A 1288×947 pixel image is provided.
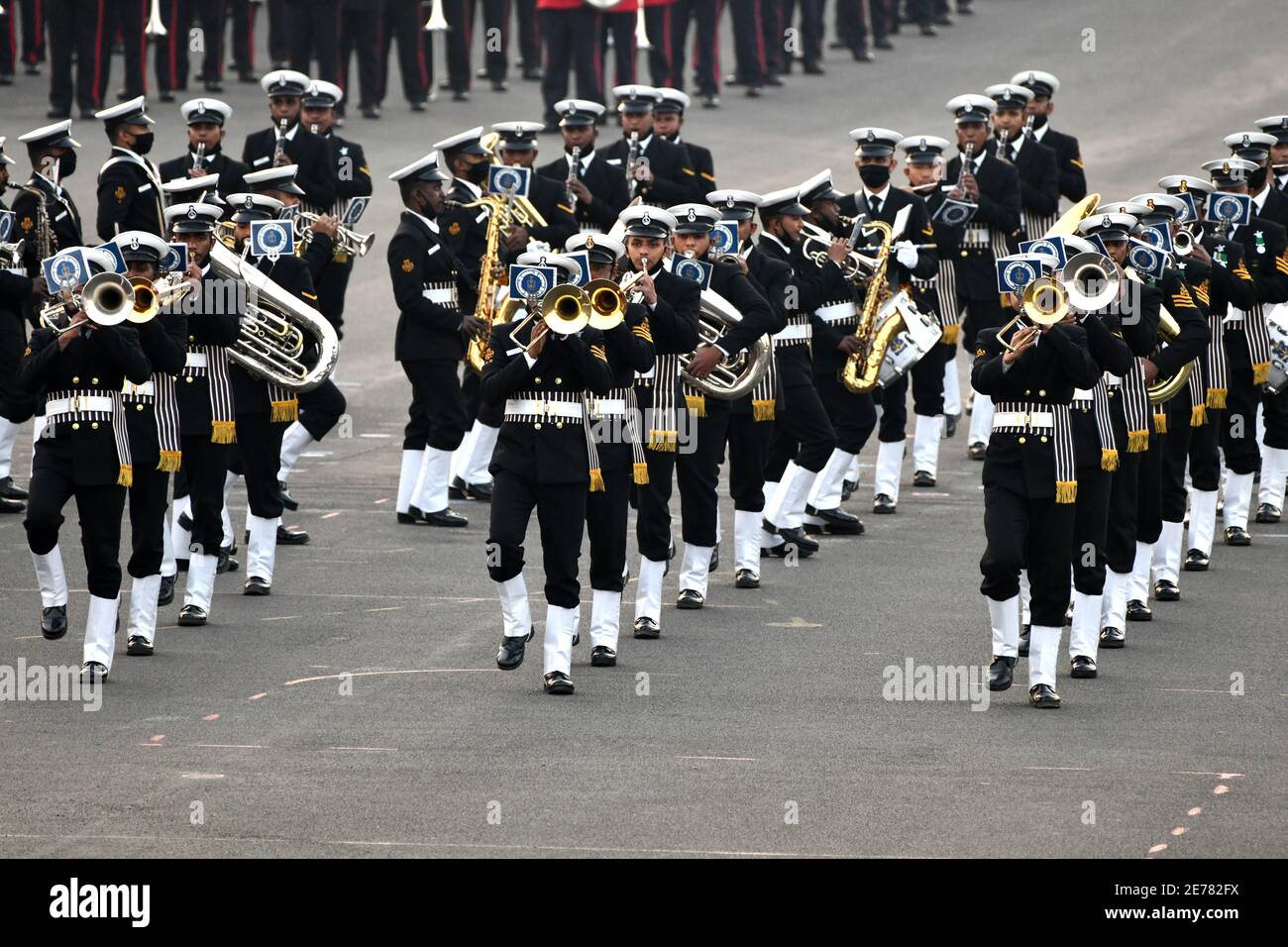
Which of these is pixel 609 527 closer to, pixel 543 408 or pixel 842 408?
pixel 543 408

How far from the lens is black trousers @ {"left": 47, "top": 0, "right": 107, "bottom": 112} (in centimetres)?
2470

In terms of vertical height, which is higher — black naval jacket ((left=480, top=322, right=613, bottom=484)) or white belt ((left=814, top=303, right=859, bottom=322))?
black naval jacket ((left=480, top=322, right=613, bottom=484))

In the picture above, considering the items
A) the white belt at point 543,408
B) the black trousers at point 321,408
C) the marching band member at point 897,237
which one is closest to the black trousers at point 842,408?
the marching band member at point 897,237

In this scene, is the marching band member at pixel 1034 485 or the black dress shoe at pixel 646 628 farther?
the black dress shoe at pixel 646 628

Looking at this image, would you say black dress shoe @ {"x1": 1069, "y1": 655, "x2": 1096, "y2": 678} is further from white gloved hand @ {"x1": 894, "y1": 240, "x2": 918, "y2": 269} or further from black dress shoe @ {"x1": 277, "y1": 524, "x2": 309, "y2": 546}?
black dress shoe @ {"x1": 277, "y1": 524, "x2": 309, "y2": 546}

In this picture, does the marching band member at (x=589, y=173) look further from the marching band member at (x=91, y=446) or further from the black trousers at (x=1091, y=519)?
the black trousers at (x=1091, y=519)

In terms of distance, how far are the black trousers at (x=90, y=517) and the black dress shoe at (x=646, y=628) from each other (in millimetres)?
A: 2676

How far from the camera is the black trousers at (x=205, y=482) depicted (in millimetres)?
12453

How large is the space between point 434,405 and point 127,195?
2.37 meters

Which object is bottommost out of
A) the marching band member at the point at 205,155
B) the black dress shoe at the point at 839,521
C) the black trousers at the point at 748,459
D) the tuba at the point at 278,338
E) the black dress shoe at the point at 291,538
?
the black dress shoe at the point at 839,521

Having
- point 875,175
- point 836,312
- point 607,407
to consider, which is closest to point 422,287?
point 836,312

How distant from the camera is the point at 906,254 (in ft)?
50.3

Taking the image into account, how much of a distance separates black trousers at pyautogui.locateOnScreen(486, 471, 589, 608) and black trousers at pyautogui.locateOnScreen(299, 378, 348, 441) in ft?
10.7

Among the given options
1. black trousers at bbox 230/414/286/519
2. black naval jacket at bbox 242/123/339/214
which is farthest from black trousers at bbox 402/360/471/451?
black naval jacket at bbox 242/123/339/214
